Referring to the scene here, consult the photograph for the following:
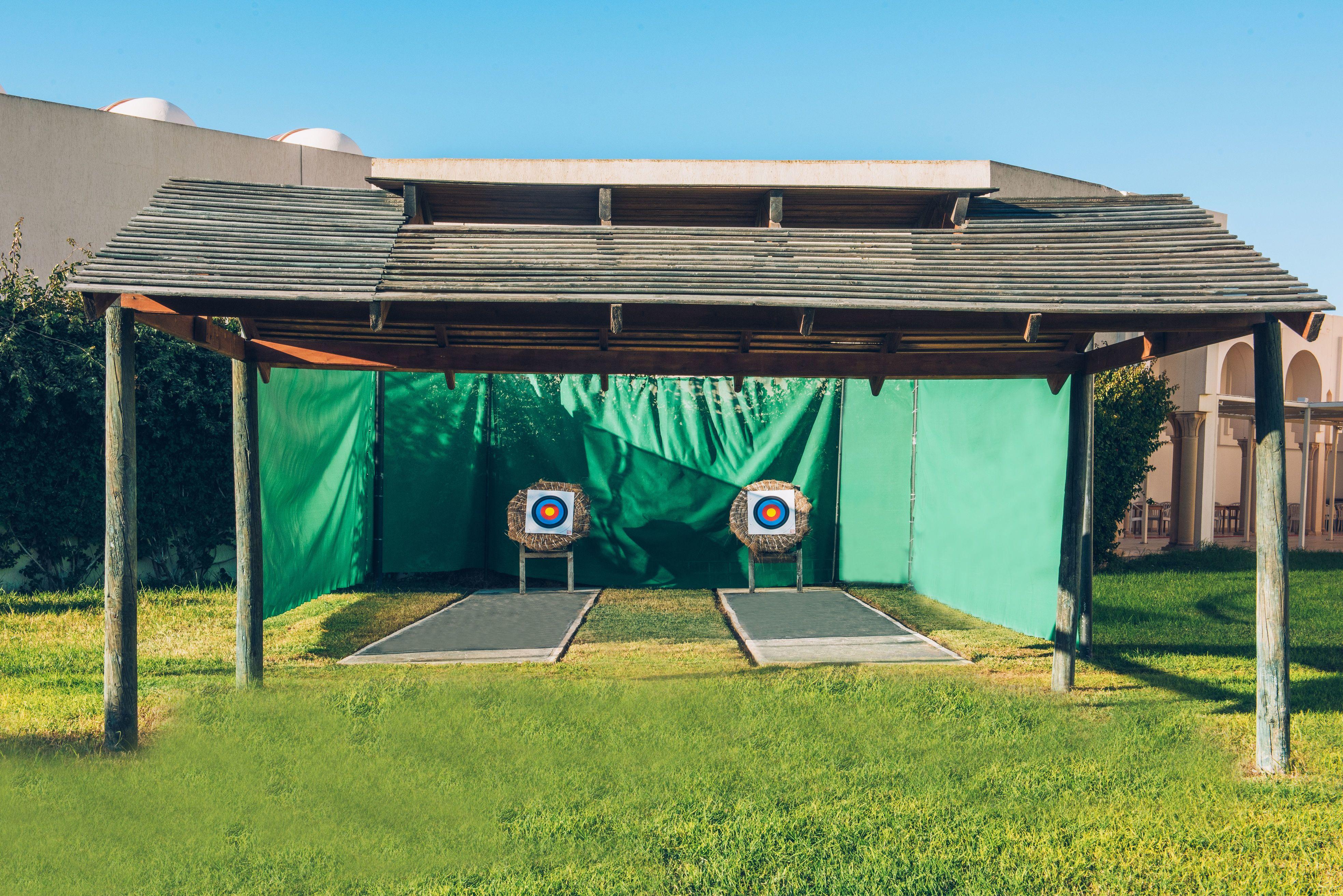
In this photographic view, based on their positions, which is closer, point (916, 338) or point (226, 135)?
point (916, 338)

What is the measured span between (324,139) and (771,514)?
9855 millimetres

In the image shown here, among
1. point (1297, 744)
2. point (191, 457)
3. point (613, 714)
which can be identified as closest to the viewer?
point (1297, 744)

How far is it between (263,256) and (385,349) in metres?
1.00

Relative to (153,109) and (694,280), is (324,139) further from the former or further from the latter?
(694,280)

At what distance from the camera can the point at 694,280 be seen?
14.2 feet

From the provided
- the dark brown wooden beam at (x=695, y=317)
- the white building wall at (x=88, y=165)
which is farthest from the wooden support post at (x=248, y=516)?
the white building wall at (x=88, y=165)

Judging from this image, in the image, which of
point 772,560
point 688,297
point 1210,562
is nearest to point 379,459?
point 772,560

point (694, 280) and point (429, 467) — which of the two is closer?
point (694, 280)

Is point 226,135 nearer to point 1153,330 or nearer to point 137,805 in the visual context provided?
point 137,805

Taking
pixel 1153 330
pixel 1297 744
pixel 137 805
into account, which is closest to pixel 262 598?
pixel 137 805

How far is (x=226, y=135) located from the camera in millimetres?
11602

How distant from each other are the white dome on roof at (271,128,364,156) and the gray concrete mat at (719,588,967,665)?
32.4ft

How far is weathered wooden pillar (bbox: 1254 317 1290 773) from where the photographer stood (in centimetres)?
398

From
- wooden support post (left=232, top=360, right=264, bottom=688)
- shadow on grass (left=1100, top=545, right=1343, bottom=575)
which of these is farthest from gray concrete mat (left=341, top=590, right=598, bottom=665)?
shadow on grass (left=1100, top=545, right=1343, bottom=575)
